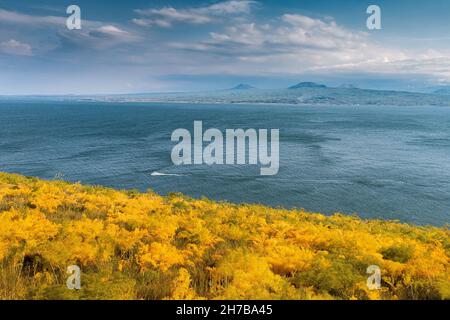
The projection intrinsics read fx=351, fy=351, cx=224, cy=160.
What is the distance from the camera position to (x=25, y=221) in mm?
9430

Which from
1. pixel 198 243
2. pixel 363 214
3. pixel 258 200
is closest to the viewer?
pixel 198 243

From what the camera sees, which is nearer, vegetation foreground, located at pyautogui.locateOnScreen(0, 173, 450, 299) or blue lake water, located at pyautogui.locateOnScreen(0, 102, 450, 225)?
vegetation foreground, located at pyautogui.locateOnScreen(0, 173, 450, 299)

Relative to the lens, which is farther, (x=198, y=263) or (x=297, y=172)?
(x=297, y=172)

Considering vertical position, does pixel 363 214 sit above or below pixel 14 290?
below

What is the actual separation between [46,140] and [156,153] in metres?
39.7

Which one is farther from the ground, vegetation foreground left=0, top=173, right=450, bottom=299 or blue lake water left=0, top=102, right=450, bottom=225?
vegetation foreground left=0, top=173, right=450, bottom=299

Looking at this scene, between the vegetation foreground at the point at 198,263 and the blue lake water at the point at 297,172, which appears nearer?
the vegetation foreground at the point at 198,263

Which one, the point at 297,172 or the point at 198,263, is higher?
the point at 198,263

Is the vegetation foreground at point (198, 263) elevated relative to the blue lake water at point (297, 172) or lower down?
elevated

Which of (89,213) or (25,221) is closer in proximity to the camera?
(25,221)
